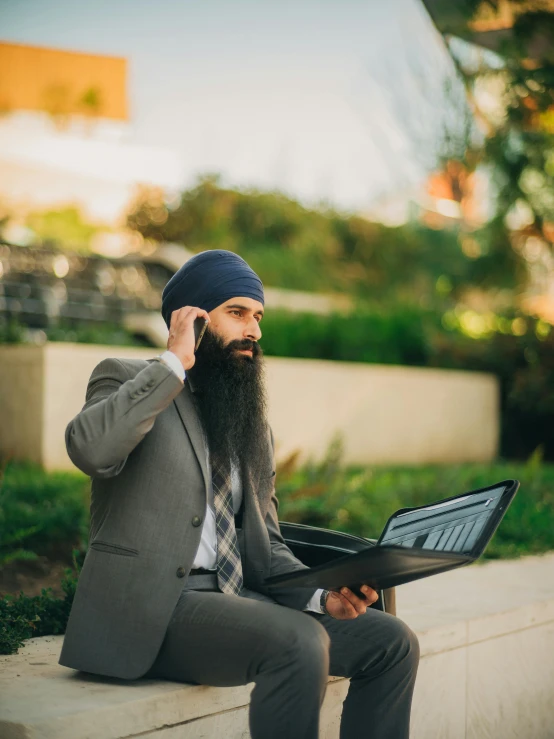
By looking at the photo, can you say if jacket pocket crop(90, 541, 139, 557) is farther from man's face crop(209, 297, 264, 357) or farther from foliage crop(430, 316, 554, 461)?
foliage crop(430, 316, 554, 461)

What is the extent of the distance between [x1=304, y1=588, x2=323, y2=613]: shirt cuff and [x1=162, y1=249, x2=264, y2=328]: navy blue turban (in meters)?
0.94

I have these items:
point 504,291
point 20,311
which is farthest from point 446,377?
point 504,291

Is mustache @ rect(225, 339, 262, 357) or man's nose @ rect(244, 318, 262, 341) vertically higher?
man's nose @ rect(244, 318, 262, 341)

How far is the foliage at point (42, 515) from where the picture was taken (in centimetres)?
491

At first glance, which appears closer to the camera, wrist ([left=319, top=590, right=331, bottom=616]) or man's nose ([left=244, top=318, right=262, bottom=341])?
wrist ([left=319, top=590, right=331, bottom=616])

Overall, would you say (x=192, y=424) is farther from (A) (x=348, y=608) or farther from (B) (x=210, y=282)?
(A) (x=348, y=608)

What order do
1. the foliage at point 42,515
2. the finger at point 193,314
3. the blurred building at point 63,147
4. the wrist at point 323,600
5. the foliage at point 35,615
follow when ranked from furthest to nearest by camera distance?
the blurred building at point 63,147 < the foliage at point 42,515 < the foliage at point 35,615 < the wrist at point 323,600 < the finger at point 193,314

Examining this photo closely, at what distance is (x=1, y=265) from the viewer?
11.1 meters

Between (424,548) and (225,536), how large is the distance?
61 cm

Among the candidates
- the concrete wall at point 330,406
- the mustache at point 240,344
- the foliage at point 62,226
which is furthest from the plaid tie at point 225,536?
the foliage at point 62,226

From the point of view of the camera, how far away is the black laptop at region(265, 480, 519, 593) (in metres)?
2.32

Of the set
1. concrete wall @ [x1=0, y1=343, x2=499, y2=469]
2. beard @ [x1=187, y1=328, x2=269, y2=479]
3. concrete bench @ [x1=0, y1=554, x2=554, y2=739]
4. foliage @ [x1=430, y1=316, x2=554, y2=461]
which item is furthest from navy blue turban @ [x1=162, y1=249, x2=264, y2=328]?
foliage @ [x1=430, y1=316, x2=554, y2=461]

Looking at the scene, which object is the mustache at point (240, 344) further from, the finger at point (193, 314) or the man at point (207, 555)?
the finger at point (193, 314)

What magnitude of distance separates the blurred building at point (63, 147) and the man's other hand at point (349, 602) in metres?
19.8
